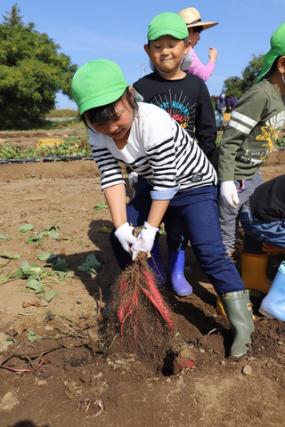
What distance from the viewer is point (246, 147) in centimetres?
284

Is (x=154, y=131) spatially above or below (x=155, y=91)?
below

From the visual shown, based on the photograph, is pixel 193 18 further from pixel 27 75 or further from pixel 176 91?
pixel 27 75

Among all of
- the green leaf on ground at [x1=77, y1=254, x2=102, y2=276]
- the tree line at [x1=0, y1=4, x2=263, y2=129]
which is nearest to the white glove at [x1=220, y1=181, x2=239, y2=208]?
the green leaf on ground at [x1=77, y1=254, x2=102, y2=276]

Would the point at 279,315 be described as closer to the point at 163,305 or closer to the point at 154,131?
the point at 163,305

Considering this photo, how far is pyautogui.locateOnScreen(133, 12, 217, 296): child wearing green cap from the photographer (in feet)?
8.98

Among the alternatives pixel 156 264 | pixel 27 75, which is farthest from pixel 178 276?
pixel 27 75

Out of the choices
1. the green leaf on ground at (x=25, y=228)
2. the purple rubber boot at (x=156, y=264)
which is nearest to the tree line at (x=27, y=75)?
the green leaf on ground at (x=25, y=228)

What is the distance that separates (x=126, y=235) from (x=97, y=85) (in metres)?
0.81

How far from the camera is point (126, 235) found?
2432 millimetres

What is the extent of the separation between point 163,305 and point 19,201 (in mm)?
3699

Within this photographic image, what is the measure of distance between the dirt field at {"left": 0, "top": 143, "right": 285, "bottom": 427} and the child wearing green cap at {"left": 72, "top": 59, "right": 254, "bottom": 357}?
0.69ft

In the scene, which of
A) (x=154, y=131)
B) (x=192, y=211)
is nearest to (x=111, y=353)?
(x=192, y=211)

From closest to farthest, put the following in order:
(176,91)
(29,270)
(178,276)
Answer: (176,91) → (178,276) → (29,270)

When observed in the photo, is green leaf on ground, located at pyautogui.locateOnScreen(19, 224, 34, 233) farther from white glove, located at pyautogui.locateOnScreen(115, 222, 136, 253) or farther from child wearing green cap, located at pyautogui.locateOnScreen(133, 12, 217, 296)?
white glove, located at pyautogui.locateOnScreen(115, 222, 136, 253)
